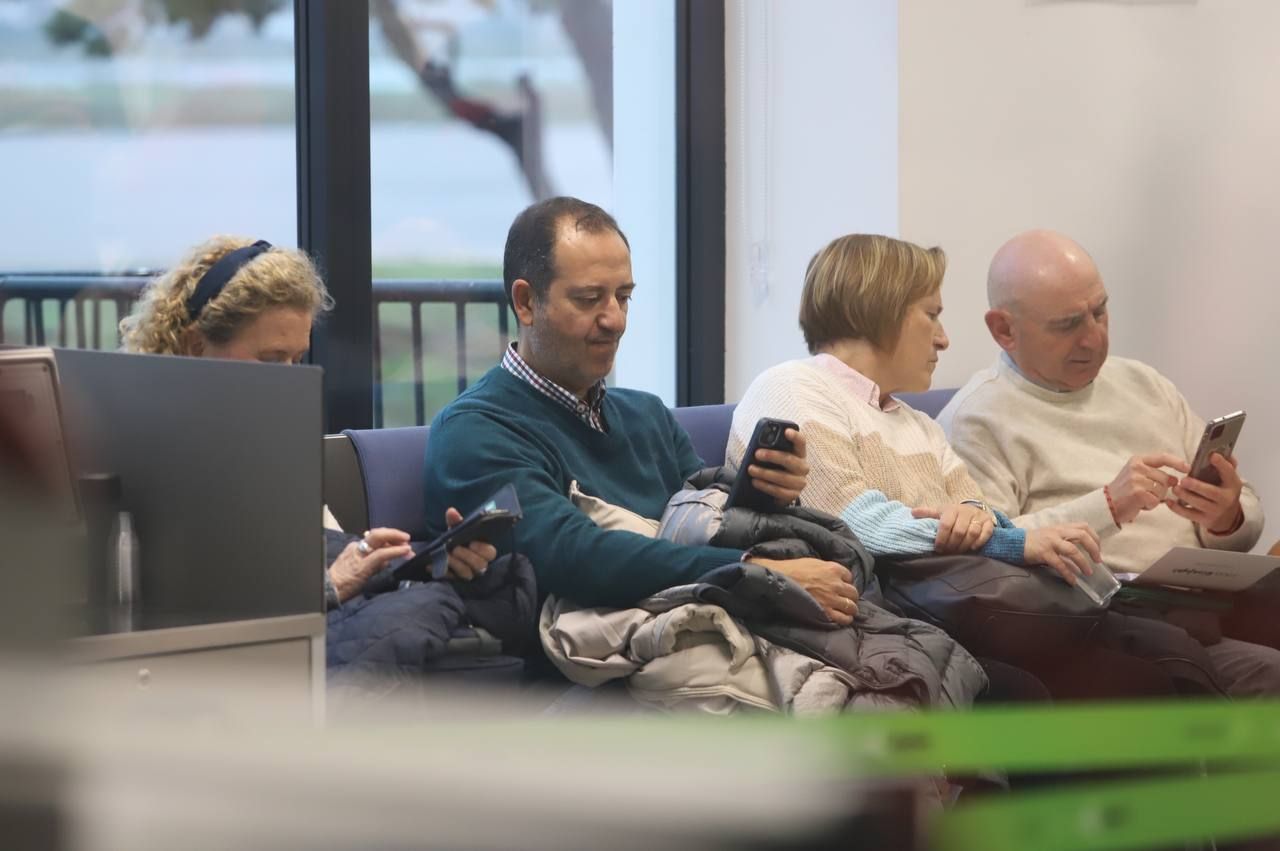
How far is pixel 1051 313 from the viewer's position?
2.90 meters

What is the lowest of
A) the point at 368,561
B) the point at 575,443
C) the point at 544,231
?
→ the point at 368,561

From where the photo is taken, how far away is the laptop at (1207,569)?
2438 mm

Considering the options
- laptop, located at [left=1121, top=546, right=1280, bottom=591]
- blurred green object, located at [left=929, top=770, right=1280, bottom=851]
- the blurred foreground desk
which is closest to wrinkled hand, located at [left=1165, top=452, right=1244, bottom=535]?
laptop, located at [left=1121, top=546, right=1280, bottom=591]

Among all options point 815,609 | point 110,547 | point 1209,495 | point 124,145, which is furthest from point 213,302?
point 1209,495

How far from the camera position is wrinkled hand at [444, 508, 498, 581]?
1.92 metres

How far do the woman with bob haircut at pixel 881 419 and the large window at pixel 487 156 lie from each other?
1.11 m

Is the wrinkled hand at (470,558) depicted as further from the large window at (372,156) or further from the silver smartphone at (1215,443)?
the silver smartphone at (1215,443)

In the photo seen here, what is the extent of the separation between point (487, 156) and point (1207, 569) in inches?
77.6

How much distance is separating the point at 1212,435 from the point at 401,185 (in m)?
1.87

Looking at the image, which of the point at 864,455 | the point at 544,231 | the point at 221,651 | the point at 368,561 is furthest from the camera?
the point at 864,455

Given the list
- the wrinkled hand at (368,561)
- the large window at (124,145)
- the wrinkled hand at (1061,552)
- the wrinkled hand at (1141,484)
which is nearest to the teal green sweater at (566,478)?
the wrinkled hand at (368,561)

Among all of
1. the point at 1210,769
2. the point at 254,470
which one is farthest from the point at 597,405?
the point at 1210,769

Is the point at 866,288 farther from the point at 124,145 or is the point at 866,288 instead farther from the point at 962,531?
the point at 124,145

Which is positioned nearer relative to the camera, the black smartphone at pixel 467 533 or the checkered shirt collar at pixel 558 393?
the black smartphone at pixel 467 533
